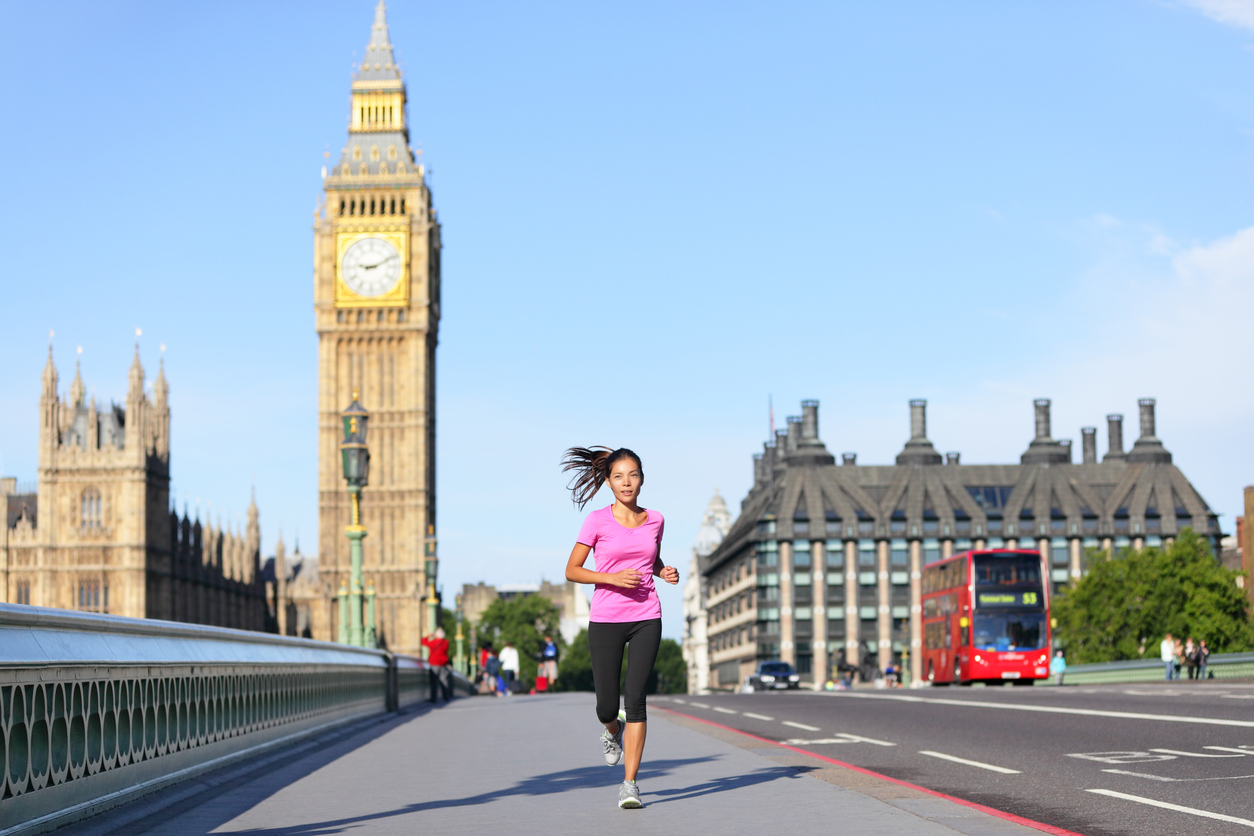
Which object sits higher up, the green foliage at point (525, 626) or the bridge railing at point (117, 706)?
the bridge railing at point (117, 706)

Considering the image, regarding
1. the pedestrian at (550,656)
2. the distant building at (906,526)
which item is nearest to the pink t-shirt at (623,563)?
the pedestrian at (550,656)

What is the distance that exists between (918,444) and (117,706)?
11961cm

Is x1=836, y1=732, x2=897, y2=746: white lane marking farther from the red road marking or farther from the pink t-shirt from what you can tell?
the pink t-shirt

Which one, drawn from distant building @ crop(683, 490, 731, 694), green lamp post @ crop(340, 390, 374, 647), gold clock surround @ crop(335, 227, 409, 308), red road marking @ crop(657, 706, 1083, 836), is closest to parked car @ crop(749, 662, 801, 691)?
green lamp post @ crop(340, 390, 374, 647)

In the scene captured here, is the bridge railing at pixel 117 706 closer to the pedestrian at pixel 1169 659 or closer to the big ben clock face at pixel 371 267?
the pedestrian at pixel 1169 659

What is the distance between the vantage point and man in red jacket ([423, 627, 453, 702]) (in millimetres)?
34188

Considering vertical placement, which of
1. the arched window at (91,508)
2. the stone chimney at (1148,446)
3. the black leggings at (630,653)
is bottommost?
the black leggings at (630,653)

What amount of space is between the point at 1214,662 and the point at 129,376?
232 ft

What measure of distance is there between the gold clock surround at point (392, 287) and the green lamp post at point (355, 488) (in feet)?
271

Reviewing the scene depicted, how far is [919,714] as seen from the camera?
69.1 feet

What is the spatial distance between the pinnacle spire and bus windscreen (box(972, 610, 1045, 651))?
86.2 m

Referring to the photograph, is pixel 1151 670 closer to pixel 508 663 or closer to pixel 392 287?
pixel 508 663

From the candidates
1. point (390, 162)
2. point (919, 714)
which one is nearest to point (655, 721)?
point (919, 714)

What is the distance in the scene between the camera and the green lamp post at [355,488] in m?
26.4
